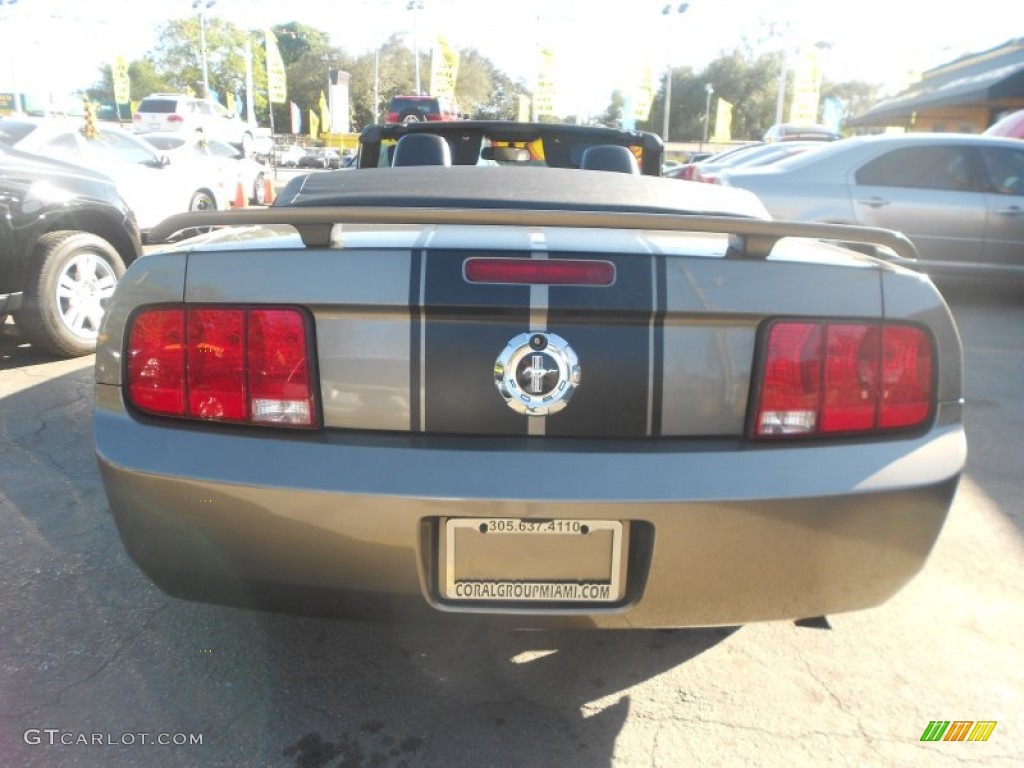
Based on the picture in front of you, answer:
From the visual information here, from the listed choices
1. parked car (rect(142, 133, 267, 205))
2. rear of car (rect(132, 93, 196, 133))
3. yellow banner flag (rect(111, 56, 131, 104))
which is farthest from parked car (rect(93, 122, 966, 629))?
yellow banner flag (rect(111, 56, 131, 104))

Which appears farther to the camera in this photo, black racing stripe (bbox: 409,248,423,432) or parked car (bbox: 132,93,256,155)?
parked car (bbox: 132,93,256,155)

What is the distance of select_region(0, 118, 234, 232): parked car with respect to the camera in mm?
6574

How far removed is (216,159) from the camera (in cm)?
1045

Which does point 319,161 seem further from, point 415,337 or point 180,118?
point 415,337

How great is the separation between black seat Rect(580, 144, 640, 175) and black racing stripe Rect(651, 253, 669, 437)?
75.1 inches

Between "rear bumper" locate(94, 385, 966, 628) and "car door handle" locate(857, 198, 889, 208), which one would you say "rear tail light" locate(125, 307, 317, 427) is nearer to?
"rear bumper" locate(94, 385, 966, 628)

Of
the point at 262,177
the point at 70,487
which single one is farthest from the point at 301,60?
the point at 70,487

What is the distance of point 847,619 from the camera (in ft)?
8.11

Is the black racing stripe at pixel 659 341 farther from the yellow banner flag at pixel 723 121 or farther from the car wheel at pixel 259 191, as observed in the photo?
the yellow banner flag at pixel 723 121

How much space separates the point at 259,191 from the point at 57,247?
967 cm

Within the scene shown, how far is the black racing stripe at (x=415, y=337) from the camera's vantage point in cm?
160

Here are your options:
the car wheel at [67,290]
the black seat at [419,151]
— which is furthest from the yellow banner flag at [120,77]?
the black seat at [419,151]

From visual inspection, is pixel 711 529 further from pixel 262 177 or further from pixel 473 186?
pixel 262 177

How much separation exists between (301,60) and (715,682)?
75.9m
